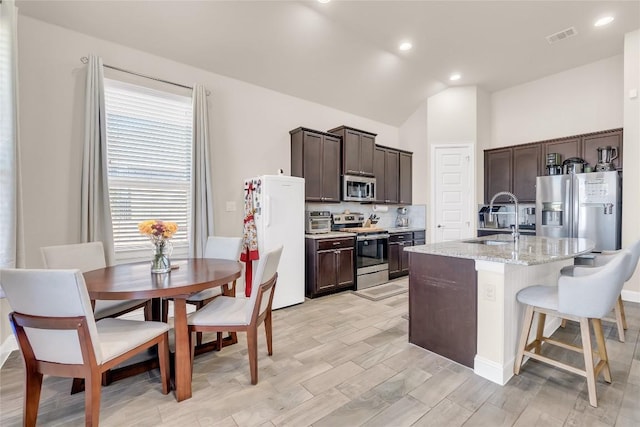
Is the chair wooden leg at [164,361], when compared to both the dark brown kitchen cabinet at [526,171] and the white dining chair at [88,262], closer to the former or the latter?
the white dining chair at [88,262]

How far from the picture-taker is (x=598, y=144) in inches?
170

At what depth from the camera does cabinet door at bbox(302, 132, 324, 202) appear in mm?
4289

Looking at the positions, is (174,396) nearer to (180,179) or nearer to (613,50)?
(180,179)

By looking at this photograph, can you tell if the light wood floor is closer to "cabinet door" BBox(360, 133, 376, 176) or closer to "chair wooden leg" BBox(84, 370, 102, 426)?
"chair wooden leg" BBox(84, 370, 102, 426)

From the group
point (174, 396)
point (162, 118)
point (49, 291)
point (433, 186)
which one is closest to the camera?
point (49, 291)

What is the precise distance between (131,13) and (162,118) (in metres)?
1.01

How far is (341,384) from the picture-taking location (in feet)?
6.84

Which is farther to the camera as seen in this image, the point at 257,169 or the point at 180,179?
the point at 257,169

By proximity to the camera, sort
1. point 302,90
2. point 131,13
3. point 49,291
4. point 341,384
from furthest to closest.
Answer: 1. point 302,90
2. point 131,13
3. point 341,384
4. point 49,291

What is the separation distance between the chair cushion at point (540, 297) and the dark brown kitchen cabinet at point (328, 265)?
7.89 ft

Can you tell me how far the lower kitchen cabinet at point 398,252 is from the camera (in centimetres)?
505

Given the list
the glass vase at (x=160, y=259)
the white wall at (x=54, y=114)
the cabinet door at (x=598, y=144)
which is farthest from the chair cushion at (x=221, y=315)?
the cabinet door at (x=598, y=144)

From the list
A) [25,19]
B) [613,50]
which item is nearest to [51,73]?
[25,19]

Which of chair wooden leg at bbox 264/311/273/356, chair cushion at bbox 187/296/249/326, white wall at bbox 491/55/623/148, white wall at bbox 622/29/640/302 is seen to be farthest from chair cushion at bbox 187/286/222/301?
white wall at bbox 491/55/623/148
